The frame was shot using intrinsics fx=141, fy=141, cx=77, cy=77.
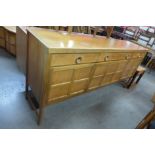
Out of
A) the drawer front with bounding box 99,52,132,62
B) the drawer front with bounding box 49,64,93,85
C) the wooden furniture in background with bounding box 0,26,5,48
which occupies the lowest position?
the wooden furniture in background with bounding box 0,26,5,48

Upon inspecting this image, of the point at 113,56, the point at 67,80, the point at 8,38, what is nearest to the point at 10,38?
the point at 8,38

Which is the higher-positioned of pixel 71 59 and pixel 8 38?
pixel 71 59

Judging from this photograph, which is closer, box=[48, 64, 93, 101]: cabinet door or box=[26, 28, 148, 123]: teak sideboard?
box=[26, 28, 148, 123]: teak sideboard

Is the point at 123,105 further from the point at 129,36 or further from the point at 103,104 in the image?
the point at 129,36

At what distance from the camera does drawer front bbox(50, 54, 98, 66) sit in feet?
4.17

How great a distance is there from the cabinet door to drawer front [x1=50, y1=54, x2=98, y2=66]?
52 mm

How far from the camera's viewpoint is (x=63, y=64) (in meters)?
1.36

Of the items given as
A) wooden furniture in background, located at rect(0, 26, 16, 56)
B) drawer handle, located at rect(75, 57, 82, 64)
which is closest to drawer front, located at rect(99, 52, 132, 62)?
drawer handle, located at rect(75, 57, 82, 64)

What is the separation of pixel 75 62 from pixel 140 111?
1.59 m

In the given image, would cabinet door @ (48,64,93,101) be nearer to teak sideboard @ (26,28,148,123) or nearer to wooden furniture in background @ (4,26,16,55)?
teak sideboard @ (26,28,148,123)

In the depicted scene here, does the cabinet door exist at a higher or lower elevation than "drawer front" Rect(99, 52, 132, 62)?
lower

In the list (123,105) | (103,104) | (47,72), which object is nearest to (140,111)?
(123,105)

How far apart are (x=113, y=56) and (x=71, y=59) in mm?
742

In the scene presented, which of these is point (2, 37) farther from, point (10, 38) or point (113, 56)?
point (113, 56)
